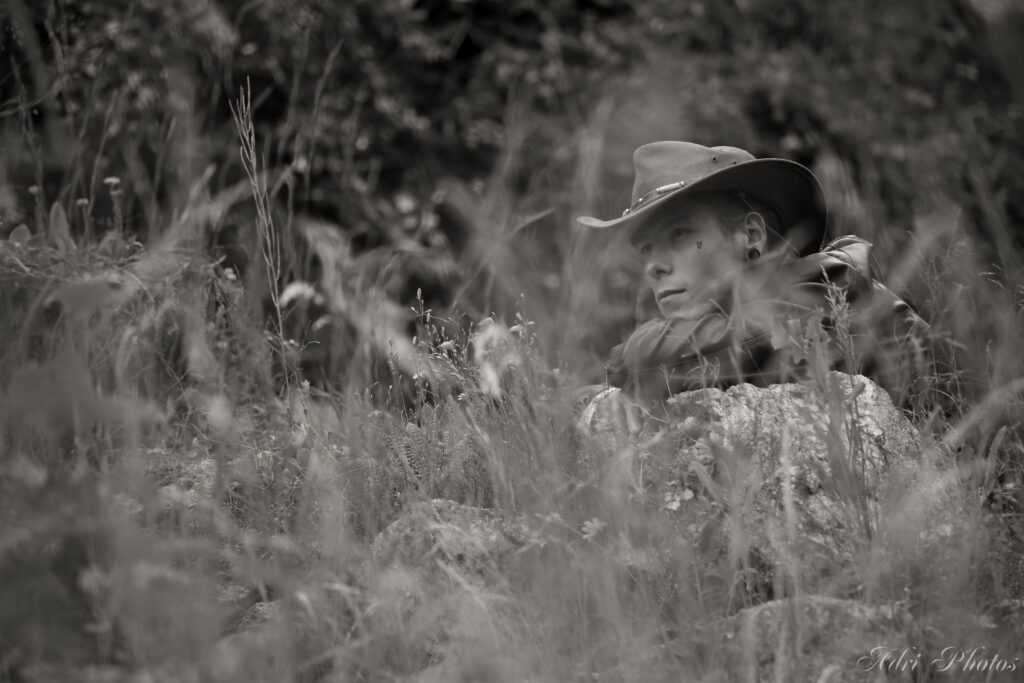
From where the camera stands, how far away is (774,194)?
2.82m

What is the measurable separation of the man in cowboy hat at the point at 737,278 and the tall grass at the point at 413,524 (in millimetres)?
180

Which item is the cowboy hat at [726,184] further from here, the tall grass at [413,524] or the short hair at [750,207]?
the tall grass at [413,524]

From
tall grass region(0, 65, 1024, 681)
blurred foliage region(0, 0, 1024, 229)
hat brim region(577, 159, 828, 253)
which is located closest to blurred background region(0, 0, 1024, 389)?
blurred foliage region(0, 0, 1024, 229)

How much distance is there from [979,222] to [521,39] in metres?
2.76

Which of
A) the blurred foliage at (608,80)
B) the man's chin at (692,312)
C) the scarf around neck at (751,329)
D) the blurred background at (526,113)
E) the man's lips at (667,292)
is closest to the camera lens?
the scarf around neck at (751,329)

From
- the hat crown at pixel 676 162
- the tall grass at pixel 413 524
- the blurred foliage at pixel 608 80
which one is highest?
the hat crown at pixel 676 162

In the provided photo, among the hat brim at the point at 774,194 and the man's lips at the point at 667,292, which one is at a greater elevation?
the hat brim at the point at 774,194

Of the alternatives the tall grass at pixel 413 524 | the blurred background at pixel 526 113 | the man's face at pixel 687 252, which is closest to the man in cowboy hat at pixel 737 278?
the man's face at pixel 687 252

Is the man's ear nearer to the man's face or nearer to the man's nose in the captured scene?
the man's face

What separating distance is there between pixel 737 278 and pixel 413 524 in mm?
886

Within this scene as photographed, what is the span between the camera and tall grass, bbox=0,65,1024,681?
1.75 metres

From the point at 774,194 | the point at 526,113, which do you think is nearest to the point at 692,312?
the point at 774,194

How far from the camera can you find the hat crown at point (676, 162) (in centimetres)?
281

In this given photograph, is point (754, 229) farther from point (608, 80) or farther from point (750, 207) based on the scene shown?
point (608, 80)
